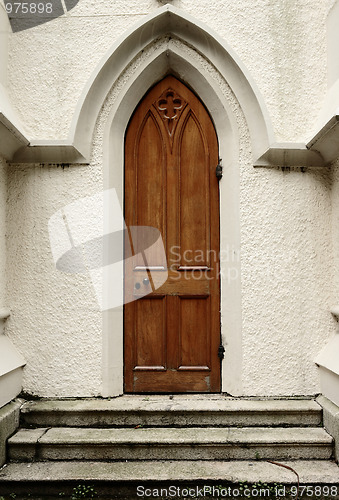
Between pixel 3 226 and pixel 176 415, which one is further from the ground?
pixel 3 226

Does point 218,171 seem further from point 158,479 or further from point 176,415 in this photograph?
point 158,479

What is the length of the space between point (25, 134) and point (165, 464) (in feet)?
10.3

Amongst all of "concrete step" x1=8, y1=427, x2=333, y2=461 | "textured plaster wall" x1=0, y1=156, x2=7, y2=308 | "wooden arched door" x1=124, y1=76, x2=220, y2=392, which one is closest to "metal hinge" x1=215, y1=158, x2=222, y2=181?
"wooden arched door" x1=124, y1=76, x2=220, y2=392

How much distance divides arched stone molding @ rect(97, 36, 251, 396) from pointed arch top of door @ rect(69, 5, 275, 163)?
0.21 ft

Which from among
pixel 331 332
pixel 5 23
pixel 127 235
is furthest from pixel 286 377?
pixel 5 23

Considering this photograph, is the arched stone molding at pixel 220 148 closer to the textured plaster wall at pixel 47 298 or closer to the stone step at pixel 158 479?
the textured plaster wall at pixel 47 298

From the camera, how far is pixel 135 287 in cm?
360

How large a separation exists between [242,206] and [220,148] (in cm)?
66

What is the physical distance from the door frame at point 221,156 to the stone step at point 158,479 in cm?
71

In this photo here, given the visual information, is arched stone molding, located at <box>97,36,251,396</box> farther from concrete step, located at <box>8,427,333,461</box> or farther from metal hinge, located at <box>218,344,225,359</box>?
concrete step, located at <box>8,427,333,461</box>

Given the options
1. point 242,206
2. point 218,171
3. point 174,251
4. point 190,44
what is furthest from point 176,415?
point 190,44

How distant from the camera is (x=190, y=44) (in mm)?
3584

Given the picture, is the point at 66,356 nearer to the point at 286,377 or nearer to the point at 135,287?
the point at 135,287

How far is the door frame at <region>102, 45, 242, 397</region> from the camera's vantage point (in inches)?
134
